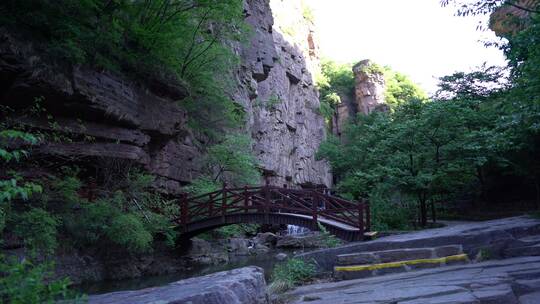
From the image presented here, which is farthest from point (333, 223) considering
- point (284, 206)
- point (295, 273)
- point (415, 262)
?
point (415, 262)

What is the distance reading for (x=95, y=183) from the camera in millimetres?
15914

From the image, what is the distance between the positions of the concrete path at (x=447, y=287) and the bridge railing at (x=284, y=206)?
762 centimetres

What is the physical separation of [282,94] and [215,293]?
40.6 metres

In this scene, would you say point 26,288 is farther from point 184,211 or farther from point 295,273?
point 184,211

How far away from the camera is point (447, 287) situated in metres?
5.16

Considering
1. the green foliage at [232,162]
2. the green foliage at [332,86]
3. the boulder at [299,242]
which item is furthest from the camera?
the green foliage at [332,86]

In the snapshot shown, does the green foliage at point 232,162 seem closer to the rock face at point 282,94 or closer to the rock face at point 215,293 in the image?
the rock face at point 282,94

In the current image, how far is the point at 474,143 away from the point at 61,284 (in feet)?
47.0

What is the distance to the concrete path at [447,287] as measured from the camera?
15.2ft

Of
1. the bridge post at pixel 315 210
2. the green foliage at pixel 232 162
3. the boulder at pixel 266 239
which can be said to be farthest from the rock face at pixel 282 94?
the bridge post at pixel 315 210

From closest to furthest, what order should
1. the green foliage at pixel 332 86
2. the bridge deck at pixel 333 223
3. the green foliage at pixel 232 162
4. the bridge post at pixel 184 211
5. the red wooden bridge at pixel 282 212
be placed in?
the bridge deck at pixel 333 223 < the red wooden bridge at pixel 282 212 < the bridge post at pixel 184 211 < the green foliage at pixel 232 162 < the green foliage at pixel 332 86

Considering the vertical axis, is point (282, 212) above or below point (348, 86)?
below

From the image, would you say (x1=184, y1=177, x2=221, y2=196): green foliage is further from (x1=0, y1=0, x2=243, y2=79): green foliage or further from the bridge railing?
(x1=0, y1=0, x2=243, y2=79): green foliage

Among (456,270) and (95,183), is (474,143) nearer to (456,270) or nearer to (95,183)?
(456,270)
